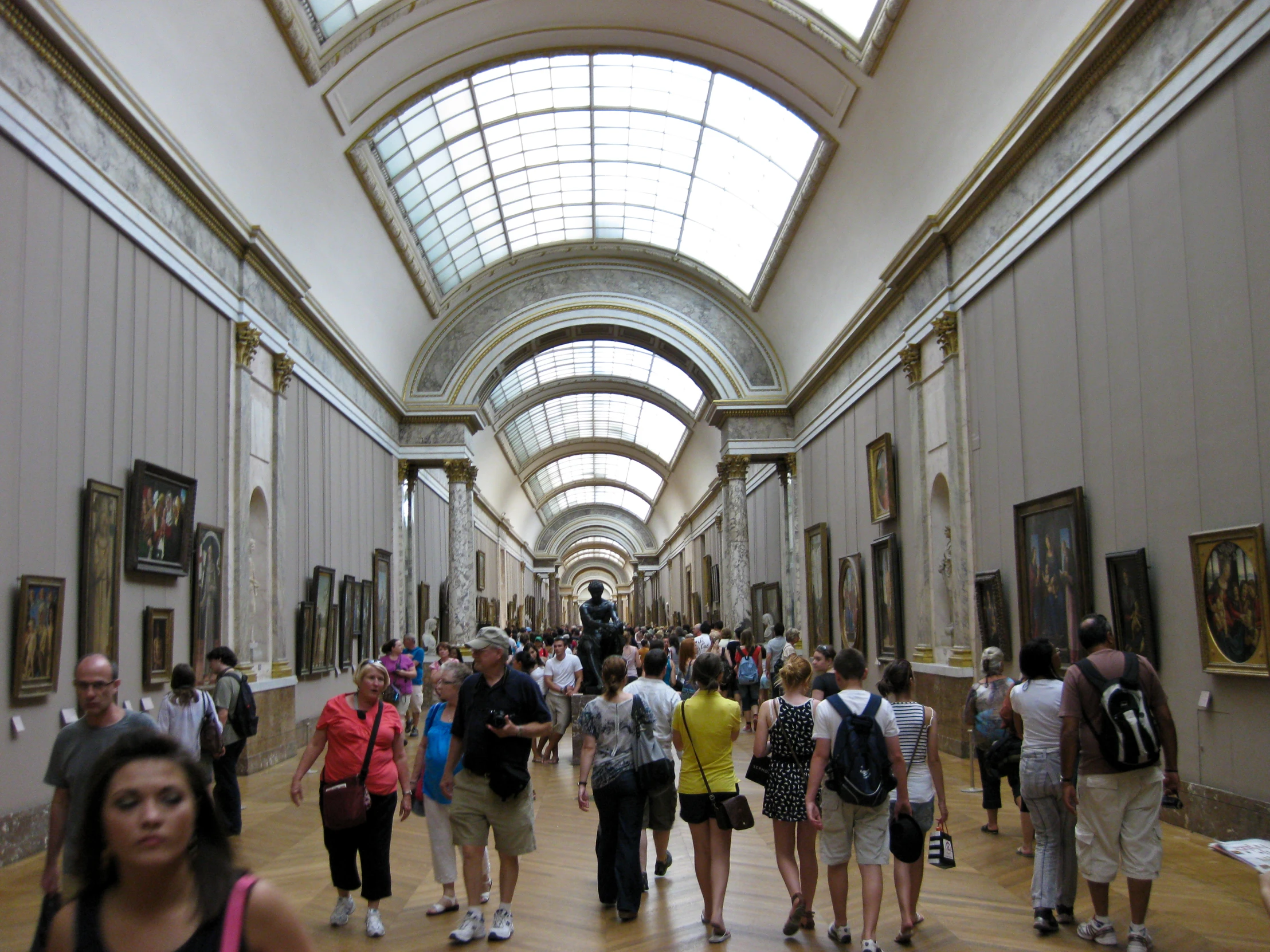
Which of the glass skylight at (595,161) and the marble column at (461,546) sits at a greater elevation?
the glass skylight at (595,161)

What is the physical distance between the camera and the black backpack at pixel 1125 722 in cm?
615

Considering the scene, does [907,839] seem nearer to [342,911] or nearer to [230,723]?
[342,911]

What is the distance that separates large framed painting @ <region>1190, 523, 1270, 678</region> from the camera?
8.02 m

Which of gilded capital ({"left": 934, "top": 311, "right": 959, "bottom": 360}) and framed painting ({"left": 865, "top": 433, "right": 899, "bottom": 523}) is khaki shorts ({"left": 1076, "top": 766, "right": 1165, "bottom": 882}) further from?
framed painting ({"left": 865, "top": 433, "right": 899, "bottom": 523})

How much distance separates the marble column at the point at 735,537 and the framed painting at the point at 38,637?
18530mm

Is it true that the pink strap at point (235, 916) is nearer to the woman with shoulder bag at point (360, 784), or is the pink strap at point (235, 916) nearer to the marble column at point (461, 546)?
the woman with shoulder bag at point (360, 784)

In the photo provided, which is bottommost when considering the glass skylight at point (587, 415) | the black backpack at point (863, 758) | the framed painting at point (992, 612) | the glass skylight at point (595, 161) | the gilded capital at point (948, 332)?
the black backpack at point (863, 758)

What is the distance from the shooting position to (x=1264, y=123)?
805 cm

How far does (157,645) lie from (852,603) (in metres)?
13.5

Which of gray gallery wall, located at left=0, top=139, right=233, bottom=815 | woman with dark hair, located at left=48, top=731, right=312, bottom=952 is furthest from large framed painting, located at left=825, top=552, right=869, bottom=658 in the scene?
woman with dark hair, located at left=48, top=731, right=312, bottom=952

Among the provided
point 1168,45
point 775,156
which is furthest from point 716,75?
point 1168,45

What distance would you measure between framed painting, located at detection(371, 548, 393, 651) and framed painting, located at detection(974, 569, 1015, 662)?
1404cm

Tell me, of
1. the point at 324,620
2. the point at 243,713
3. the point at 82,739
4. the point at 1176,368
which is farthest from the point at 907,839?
the point at 324,620

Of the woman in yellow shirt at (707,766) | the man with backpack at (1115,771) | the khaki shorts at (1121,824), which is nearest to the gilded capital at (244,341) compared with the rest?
the woman in yellow shirt at (707,766)
